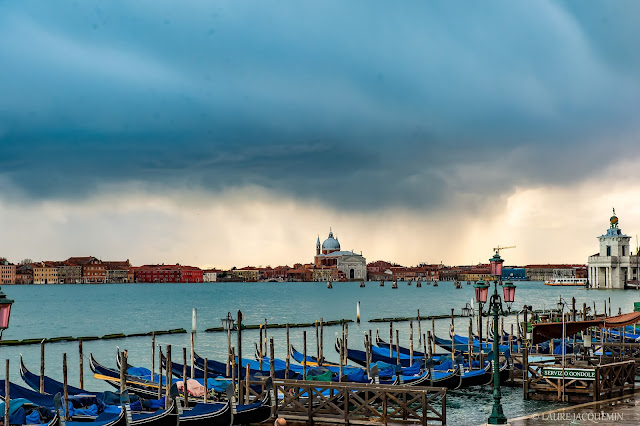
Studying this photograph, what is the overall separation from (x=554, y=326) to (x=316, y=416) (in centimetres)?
660

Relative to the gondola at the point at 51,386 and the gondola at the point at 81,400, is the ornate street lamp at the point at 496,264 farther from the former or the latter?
the gondola at the point at 51,386

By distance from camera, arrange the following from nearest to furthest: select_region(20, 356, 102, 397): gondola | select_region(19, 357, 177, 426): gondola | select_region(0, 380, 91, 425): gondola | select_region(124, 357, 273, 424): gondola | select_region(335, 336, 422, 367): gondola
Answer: select_region(19, 357, 177, 426): gondola → select_region(0, 380, 91, 425): gondola → select_region(124, 357, 273, 424): gondola → select_region(20, 356, 102, 397): gondola → select_region(335, 336, 422, 367): gondola

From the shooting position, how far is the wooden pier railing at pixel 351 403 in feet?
43.5

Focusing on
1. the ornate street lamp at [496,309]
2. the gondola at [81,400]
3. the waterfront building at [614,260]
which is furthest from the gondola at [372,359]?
the waterfront building at [614,260]

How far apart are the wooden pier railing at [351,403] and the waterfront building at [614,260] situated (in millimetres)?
110543

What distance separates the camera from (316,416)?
13.9 m

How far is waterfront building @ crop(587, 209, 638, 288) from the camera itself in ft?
381

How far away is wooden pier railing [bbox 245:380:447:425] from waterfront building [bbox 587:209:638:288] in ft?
363

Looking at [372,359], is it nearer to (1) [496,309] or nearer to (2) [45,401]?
(2) [45,401]

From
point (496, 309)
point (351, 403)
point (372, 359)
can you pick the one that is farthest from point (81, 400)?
→ point (372, 359)

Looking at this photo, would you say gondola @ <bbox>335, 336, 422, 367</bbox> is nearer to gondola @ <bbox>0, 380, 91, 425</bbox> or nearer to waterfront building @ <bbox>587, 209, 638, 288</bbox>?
gondola @ <bbox>0, 380, 91, 425</bbox>

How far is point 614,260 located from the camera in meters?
116

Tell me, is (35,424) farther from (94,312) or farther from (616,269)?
(616,269)

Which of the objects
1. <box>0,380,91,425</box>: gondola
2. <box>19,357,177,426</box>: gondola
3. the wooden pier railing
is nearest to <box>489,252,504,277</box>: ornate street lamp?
the wooden pier railing
